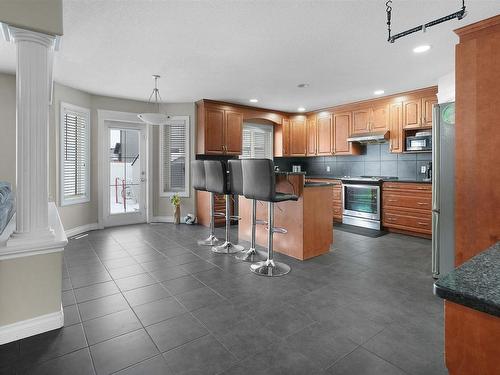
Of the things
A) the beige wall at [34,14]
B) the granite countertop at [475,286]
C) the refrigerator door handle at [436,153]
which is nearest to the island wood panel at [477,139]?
the refrigerator door handle at [436,153]

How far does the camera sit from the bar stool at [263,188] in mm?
2975

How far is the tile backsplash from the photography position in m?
5.49

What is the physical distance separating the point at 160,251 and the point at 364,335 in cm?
288

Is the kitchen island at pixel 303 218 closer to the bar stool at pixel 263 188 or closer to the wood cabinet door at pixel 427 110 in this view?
the bar stool at pixel 263 188

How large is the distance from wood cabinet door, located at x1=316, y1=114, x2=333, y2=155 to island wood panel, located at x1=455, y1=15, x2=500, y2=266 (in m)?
3.80

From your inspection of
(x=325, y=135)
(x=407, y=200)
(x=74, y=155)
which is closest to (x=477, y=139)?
(x=407, y=200)

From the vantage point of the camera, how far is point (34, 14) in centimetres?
198

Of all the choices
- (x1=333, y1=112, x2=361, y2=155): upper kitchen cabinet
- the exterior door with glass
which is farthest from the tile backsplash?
the exterior door with glass

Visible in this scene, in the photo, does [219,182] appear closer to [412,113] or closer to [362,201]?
[362,201]

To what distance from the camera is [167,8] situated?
8.25 feet

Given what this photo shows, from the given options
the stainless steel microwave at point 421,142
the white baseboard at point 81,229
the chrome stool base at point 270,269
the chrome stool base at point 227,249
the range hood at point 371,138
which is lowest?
the chrome stool base at point 270,269

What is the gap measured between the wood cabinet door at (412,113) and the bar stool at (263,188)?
3.18 m

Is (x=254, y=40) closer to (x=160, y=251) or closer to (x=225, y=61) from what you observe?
(x=225, y=61)

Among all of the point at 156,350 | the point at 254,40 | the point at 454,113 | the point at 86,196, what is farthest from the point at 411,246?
the point at 86,196
